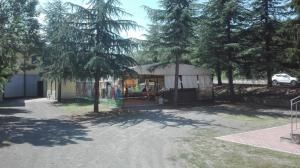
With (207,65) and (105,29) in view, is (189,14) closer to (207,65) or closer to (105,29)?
(207,65)

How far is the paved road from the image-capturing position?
9.57 meters

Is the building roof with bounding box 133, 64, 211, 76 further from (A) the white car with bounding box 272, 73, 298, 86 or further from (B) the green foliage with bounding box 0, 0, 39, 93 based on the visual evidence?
(A) the white car with bounding box 272, 73, 298, 86

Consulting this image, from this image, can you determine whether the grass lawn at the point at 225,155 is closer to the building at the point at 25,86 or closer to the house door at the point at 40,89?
the building at the point at 25,86

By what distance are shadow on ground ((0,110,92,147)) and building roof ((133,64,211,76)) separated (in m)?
9.45

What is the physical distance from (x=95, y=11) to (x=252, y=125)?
11165mm

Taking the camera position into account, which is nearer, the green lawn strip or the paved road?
the green lawn strip

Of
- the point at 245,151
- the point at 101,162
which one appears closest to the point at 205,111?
the point at 245,151

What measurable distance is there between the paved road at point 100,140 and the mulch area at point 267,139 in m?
1.66

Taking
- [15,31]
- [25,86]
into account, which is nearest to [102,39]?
[15,31]

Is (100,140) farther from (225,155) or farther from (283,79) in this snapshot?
(283,79)

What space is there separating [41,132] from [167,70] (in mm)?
14627

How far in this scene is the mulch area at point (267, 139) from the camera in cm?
1135

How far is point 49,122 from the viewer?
59.3 feet

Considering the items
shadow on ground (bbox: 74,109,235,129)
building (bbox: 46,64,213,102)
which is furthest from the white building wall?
shadow on ground (bbox: 74,109,235,129)
